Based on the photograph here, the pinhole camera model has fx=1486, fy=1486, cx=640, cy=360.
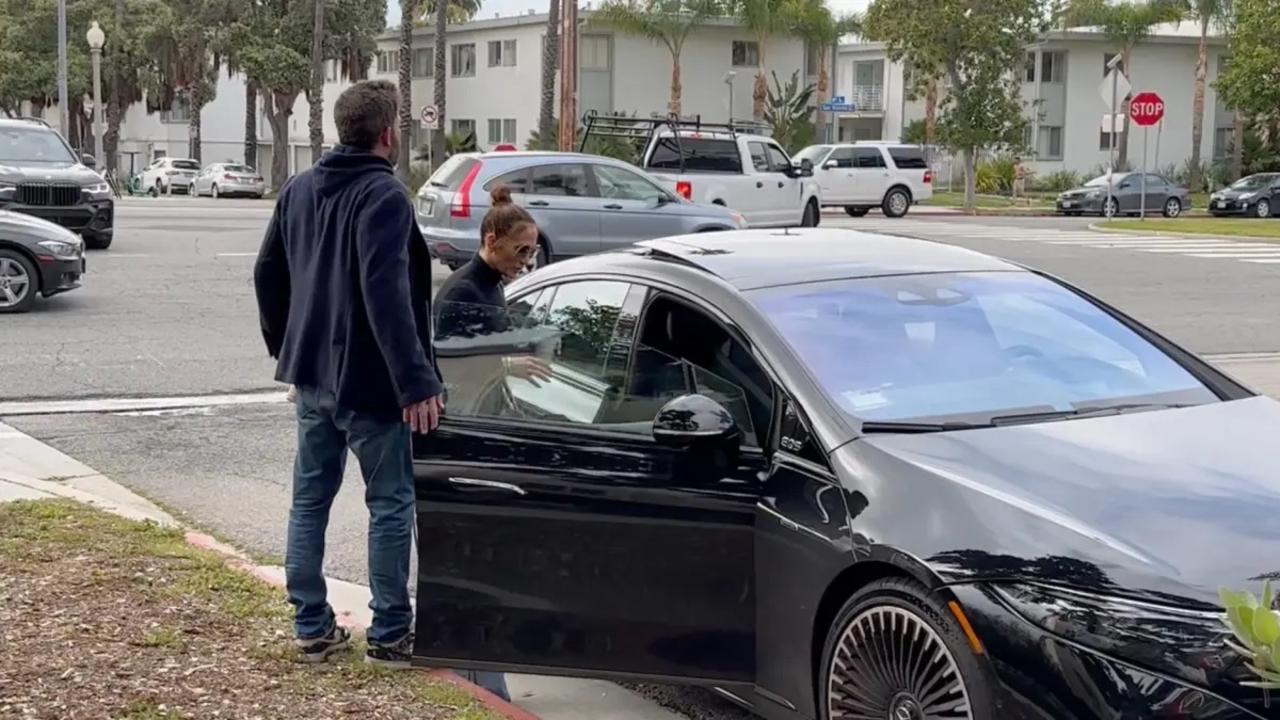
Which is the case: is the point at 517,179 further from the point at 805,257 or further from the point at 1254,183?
the point at 1254,183

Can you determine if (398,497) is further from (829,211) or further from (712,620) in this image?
(829,211)

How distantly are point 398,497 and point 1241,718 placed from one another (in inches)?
102

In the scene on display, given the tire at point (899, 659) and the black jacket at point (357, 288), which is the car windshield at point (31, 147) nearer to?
the black jacket at point (357, 288)

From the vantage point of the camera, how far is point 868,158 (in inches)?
1570

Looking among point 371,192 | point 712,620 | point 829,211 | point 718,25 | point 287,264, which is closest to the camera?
point 712,620

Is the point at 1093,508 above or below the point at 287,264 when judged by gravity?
below

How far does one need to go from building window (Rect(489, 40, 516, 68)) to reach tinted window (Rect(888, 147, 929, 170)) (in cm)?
2158

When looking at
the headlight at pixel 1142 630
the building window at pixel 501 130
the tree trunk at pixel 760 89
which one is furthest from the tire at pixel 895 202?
the headlight at pixel 1142 630

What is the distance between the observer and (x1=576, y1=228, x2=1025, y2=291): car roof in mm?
5059

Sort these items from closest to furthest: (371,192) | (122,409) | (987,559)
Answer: (987,559), (371,192), (122,409)

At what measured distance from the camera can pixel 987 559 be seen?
370 centimetres

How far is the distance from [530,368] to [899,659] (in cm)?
184

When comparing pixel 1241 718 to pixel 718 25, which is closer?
pixel 1241 718

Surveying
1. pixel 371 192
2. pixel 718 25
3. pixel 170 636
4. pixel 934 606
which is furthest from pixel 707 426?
pixel 718 25
